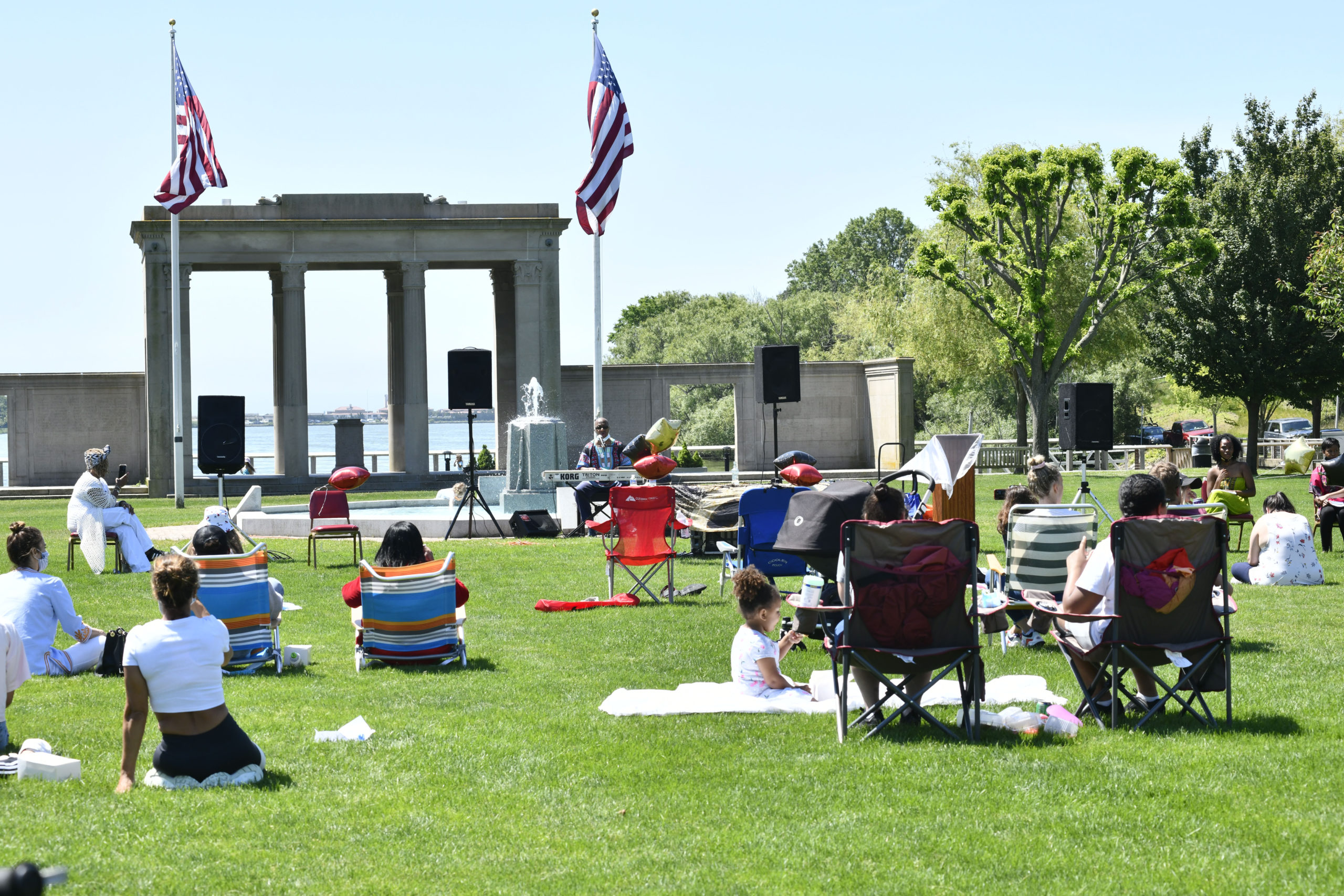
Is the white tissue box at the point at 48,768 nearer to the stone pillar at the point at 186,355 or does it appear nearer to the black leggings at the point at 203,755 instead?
the black leggings at the point at 203,755

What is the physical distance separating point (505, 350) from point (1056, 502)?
1074 inches

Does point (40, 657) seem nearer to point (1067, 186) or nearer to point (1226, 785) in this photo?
point (1226, 785)

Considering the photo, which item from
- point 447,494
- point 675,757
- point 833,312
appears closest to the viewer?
point 675,757

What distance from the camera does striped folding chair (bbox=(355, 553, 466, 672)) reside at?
837cm

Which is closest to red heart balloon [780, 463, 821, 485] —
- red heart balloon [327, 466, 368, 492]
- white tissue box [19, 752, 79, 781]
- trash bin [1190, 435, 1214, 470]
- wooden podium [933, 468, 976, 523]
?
wooden podium [933, 468, 976, 523]

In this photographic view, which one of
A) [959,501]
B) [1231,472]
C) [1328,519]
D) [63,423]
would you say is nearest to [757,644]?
[959,501]

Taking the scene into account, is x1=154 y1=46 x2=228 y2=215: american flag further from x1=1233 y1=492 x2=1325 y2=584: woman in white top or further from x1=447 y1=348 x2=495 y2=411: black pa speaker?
x1=1233 y1=492 x2=1325 y2=584: woman in white top

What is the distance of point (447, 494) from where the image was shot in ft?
83.9

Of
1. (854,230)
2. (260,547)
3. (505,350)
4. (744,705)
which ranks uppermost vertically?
(854,230)

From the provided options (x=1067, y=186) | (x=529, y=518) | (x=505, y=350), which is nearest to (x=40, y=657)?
(x=529, y=518)

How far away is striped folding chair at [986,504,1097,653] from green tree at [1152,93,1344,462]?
93.1ft

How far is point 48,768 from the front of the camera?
18.4ft

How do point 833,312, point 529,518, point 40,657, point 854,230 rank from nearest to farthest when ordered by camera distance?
point 40,657 < point 529,518 < point 833,312 < point 854,230

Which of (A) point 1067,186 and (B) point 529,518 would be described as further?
(A) point 1067,186
